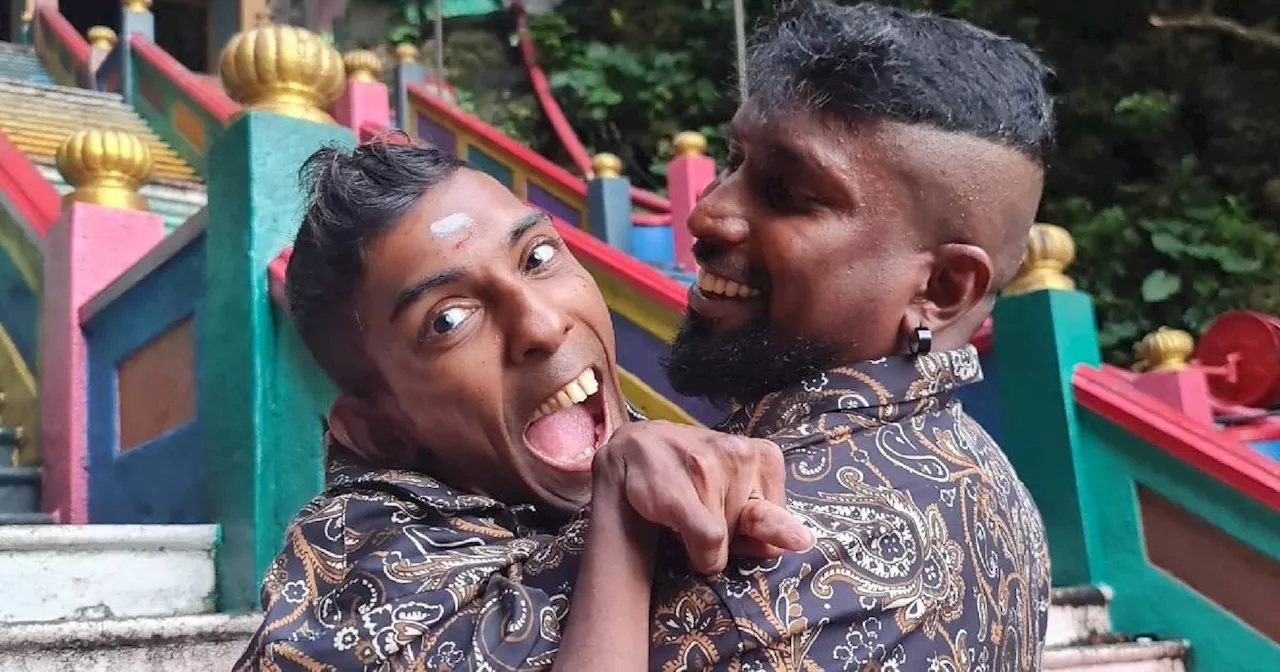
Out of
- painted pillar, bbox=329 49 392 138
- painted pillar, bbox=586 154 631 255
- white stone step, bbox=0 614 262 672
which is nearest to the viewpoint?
white stone step, bbox=0 614 262 672

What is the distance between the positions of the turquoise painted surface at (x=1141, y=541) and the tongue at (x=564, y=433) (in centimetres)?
249

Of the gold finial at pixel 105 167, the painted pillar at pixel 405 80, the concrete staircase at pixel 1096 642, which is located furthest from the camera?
the painted pillar at pixel 405 80

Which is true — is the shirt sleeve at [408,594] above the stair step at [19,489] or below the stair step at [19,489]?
above

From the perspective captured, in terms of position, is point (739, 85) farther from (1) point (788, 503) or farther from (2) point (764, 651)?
(2) point (764, 651)

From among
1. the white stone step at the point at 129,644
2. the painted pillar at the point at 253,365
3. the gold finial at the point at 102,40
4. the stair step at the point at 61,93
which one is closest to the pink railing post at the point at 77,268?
the painted pillar at the point at 253,365

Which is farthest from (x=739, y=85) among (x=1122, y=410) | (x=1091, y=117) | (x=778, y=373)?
(x=1091, y=117)

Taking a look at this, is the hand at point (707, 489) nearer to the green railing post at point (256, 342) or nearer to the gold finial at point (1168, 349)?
the green railing post at point (256, 342)

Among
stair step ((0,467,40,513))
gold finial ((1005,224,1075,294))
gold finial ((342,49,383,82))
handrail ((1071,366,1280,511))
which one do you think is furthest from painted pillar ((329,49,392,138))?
handrail ((1071,366,1280,511))

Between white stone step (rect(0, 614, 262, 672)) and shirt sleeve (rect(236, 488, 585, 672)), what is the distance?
90 centimetres

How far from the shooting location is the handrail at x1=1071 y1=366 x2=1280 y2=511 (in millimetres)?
3301

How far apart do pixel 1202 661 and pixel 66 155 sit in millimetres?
3416

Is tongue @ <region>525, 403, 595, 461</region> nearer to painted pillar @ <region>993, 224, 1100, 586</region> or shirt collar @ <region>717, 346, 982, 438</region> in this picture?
shirt collar @ <region>717, 346, 982, 438</region>

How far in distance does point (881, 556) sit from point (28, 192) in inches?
144

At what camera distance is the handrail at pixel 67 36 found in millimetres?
8648
